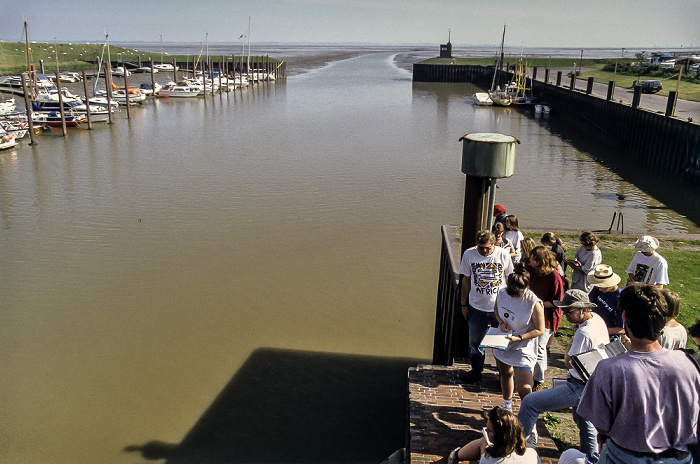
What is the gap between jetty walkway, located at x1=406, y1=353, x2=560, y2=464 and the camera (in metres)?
5.16

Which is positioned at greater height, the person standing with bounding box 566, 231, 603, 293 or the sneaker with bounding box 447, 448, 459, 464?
the person standing with bounding box 566, 231, 603, 293

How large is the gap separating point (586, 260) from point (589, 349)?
8.34 feet

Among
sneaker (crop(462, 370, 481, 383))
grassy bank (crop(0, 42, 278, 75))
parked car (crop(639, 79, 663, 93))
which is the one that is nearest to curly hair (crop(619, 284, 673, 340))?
sneaker (crop(462, 370, 481, 383))

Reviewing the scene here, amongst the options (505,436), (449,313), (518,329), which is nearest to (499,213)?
(449,313)

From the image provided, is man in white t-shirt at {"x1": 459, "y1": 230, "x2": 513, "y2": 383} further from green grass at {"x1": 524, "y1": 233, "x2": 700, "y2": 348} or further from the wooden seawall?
the wooden seawall

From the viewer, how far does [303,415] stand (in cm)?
816

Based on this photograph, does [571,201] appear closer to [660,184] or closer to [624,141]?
[660,184]

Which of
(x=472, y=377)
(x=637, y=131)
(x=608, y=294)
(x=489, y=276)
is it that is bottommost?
(x=472, y=377)

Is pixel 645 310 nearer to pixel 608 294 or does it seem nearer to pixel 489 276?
pixel 489 276

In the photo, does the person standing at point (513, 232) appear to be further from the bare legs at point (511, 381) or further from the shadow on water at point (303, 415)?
the shadow on water at point (303, 415)

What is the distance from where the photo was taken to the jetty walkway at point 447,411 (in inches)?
203

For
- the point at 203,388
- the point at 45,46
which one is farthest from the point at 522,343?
the point at 45,46

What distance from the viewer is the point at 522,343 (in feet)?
18.0

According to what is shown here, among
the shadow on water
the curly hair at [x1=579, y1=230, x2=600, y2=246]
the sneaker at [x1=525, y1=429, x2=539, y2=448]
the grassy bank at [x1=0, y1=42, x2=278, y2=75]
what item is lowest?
the shadow on water
